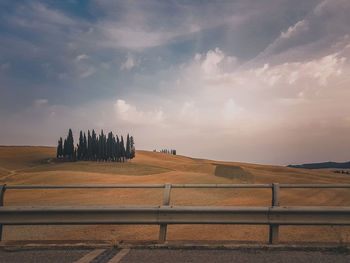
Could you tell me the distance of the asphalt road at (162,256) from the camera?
14.0ft

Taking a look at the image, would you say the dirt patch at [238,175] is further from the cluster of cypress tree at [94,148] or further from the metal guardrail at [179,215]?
the cluster of cypress tree at [94,148]

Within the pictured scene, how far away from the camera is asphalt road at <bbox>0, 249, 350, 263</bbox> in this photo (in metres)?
4.28

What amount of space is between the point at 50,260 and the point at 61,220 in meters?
1.07

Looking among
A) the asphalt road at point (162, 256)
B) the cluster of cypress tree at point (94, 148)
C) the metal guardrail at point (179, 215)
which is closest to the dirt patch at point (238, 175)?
the metal guardrail at point (179, 215)

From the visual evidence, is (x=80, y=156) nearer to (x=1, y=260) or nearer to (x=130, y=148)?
(x=130, y=148)

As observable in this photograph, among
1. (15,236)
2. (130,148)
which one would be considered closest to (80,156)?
(130,148)

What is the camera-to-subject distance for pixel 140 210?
521 cm

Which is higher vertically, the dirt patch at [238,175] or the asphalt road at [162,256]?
the asphalt road at [162,256]

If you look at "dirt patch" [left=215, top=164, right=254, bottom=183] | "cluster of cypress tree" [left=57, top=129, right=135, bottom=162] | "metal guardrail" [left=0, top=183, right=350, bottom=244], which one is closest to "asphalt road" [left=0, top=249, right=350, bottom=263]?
"metal guardrail" [left=0, top=183, right=350, bottom=244]

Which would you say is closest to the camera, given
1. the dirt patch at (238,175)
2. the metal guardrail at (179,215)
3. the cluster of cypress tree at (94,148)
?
the metal guardrail at (179,215)

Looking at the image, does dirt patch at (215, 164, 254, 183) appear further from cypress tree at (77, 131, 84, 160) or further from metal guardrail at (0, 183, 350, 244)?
cypress tree at (77, 131, 84, 160)

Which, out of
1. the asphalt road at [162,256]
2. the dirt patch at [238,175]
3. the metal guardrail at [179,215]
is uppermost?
the metal guardrail at [179,215]

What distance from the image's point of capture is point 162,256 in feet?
14.7

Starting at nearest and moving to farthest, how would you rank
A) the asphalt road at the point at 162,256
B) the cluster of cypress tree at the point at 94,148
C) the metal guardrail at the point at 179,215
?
the asphalt road at the point at 162,256 < the metal guardrail at the point at 179,215 < the cluster of cypress tree at the point at 94,148
